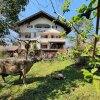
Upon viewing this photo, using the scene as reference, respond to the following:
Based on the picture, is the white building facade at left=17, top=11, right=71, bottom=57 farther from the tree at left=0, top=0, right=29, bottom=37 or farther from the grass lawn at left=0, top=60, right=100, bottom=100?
the grass lawn at left=0, top=60, right=100, bottom=100

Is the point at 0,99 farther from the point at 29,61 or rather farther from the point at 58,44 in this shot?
the point at 58,44

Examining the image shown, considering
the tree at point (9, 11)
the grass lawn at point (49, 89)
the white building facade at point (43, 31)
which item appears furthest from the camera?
the white building facade at point (43, 31)

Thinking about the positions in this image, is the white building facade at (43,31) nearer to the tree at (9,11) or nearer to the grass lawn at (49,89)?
the tree at (9,11)

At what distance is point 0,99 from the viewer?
13.2 meters

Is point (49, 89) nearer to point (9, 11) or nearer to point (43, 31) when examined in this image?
point (9, 11)

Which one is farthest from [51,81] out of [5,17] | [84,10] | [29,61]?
[84,10]

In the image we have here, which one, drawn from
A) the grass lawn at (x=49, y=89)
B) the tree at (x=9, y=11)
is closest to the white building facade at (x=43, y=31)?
the tree at (x=9, y=11)

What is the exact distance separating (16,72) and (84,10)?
14.3 m

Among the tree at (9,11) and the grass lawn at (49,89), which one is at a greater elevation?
the tree at (9,11)

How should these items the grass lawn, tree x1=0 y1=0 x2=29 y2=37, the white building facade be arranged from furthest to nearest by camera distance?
the white building facade, tree x1=0 y1=0 x2=29 y2=37, the grass lawn

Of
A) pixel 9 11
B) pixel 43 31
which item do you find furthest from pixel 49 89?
pixel 43 31

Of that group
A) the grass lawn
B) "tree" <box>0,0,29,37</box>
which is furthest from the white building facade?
the grass lawn

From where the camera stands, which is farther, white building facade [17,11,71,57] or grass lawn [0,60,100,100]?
white building facade [17,11,71,57]

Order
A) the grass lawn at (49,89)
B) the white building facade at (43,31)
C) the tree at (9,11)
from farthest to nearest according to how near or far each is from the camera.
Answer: the white building facade at (43,31) → the tree at (9,11) → the grass lawn at (49,89)
